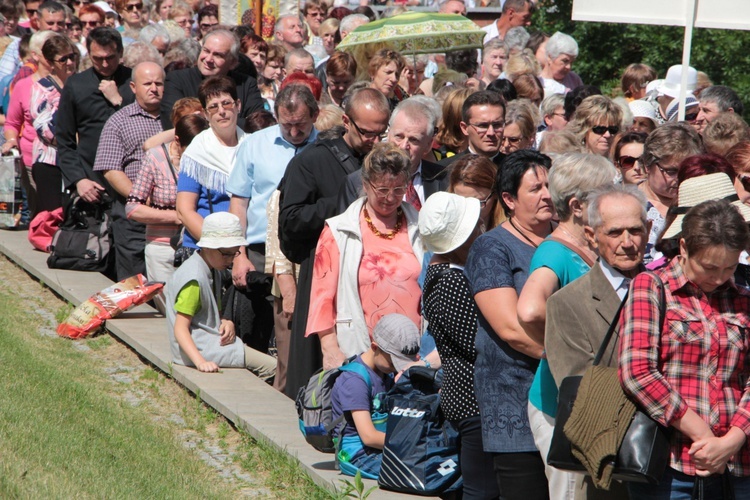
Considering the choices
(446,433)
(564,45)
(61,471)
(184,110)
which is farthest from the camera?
(564,45)

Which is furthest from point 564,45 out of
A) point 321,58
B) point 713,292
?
point 713,292

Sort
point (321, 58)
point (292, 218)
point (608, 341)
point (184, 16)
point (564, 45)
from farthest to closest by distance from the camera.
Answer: point (184, 16) → point (321, 58) → point (564, 45) → point (292, 218) → point (608, 341)

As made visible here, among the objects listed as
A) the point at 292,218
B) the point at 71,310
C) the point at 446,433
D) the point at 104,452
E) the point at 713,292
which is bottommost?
the point at 71,310

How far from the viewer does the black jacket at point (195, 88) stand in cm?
980

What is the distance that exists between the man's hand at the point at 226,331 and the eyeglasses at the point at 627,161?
9.29ft

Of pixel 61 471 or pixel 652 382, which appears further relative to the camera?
pixel 61 471

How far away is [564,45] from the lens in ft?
37.1

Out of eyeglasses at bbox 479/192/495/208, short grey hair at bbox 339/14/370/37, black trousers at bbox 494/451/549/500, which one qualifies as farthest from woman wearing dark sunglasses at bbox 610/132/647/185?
short grey hair at bbox 339/14/370/37

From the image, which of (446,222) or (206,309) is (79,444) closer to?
(206,309)

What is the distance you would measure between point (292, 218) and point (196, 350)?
4.69 feet

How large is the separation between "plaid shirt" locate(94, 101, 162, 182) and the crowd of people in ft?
0.06

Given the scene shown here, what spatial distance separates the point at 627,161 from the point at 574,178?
2.18 meters

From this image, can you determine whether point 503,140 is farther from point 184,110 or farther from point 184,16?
point 184,16

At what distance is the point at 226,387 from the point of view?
7160mm
